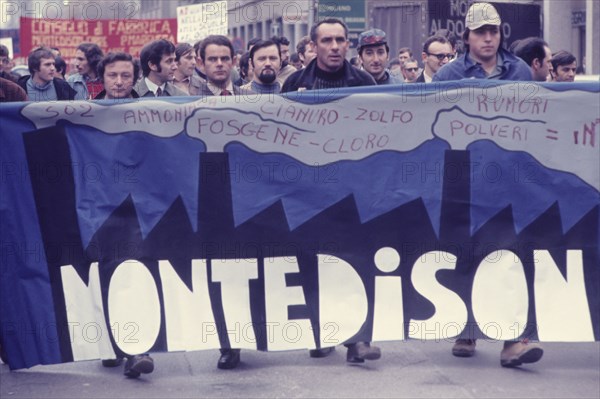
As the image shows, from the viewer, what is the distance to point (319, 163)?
688cm

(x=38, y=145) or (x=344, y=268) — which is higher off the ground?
(x=38, y=145)

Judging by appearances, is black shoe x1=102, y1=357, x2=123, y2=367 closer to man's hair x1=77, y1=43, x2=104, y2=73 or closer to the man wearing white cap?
the man wearing white cap

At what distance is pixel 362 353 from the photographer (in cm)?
695

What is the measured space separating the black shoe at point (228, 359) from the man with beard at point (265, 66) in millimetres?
2401

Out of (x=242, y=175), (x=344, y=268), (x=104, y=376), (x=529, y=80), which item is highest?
(x=529, y=80)

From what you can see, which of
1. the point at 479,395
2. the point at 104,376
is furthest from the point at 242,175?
the point at 479,395

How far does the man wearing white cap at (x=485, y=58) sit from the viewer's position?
24.3 feet

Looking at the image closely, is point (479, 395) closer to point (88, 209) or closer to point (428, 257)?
point (428, 257)

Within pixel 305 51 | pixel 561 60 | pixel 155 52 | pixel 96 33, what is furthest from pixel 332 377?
pixel 96 33

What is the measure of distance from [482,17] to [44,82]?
555cm

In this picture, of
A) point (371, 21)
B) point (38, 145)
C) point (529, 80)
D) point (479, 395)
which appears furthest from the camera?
point (371, 21)

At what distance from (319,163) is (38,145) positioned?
1.48 metres

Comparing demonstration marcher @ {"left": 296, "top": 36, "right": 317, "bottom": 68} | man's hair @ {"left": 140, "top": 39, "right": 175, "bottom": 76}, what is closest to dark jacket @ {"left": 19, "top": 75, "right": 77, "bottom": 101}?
demonstration marcher @ {"left": 296, "top": 36, "right": 317, "bottom": 68}

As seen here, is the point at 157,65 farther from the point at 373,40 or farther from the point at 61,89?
the point at 61,89
